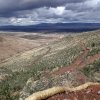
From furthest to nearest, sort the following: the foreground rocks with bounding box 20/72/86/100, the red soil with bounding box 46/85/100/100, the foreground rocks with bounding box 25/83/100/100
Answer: the foreground rocks with bounding box 20/72/86/100, the red soil with bounding box 46/85/100/100, the foreground rocks with bounding box 25/83/100/100

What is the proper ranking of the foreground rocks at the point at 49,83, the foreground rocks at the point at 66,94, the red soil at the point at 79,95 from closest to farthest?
the foreground rocks at the point at 66,94
the red soil at the point at 79,95
the foreground rocks at the point at 49,83

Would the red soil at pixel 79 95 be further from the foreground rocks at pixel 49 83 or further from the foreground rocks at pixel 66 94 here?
the foreground rocks at pixel 49 83

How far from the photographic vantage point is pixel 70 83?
29406mm

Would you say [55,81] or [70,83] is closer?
[70,83]

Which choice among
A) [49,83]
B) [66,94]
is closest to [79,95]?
[66,94]

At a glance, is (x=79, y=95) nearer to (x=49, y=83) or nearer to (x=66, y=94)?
(x=66, y=94)

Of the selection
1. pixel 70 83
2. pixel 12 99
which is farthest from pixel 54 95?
pixel 12 99

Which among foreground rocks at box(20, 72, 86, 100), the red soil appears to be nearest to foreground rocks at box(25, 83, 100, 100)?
the red soil

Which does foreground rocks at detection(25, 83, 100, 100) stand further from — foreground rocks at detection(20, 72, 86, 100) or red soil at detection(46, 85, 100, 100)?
foreground rocks at detection(20, 72, 86, 100)

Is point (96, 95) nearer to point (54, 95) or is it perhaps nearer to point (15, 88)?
point (54, 95)

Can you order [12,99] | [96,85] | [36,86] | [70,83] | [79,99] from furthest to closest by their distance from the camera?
1. [12,99]
2. [36,86]
3. [70,83]
4. [96,85]
5. [79,99]

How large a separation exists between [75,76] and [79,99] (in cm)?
1630

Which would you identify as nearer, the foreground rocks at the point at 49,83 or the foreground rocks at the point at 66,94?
the foreground rocks at the point at 66,94

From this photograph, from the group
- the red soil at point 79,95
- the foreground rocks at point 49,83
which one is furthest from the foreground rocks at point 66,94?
the foreground rocks at point 49,83
